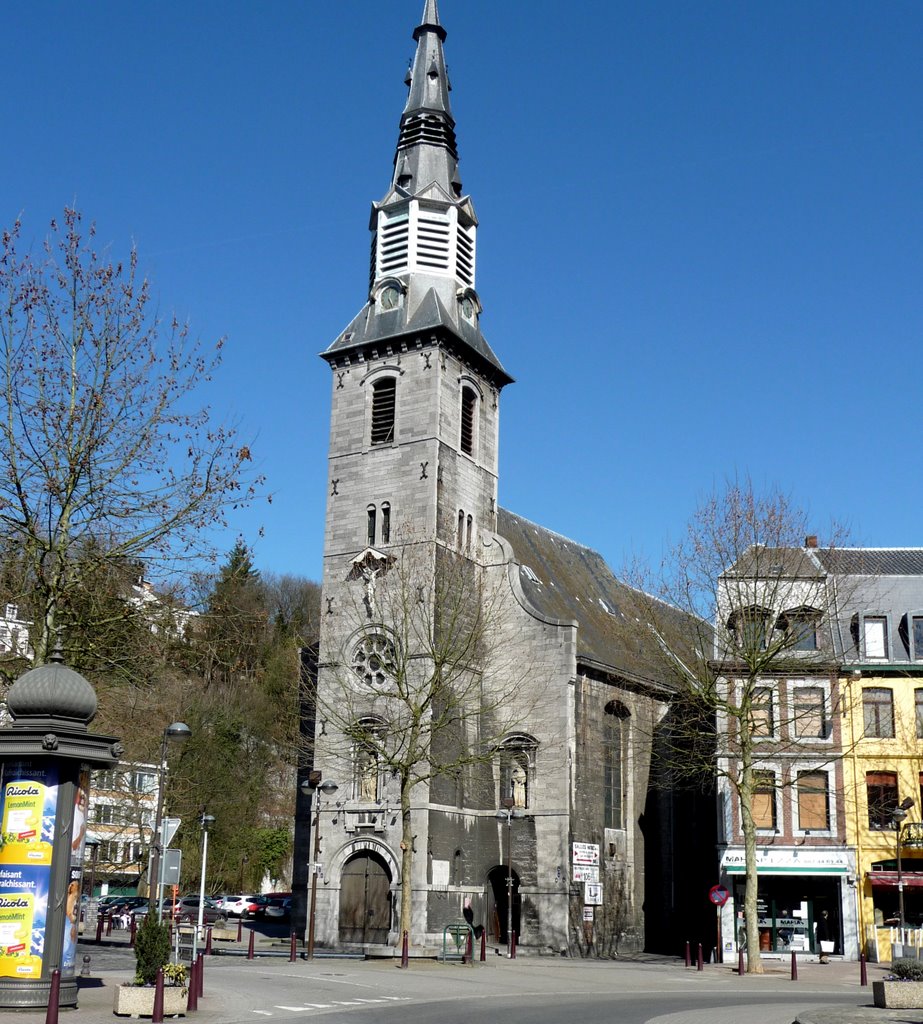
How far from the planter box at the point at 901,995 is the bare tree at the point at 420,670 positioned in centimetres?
1512

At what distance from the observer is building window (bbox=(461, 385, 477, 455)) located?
44.7 meters

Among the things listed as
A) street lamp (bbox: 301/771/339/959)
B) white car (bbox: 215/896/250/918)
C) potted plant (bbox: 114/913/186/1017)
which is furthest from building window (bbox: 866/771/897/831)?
white car (bbox: 215/896/250/918)

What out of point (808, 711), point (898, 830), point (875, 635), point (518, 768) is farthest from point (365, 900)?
point (875, 635)

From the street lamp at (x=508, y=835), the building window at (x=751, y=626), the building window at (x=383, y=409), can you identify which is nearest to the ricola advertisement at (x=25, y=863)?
the building window at (x=751, y=626)

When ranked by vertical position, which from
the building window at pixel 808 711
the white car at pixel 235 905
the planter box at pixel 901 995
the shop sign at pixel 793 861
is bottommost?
the white car at pixel 235 905

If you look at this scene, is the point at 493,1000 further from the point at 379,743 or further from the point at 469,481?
the point at 469,481

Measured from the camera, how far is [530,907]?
39.3 metres

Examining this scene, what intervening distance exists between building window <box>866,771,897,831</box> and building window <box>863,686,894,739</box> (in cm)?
123

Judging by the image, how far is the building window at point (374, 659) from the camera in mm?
38094

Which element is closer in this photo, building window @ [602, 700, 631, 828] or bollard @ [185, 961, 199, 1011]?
bollard @ [185, 961, 199, 1011]

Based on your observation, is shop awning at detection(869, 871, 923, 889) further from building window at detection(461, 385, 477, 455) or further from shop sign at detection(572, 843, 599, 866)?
building window at detection(461, 385, 477, 455)

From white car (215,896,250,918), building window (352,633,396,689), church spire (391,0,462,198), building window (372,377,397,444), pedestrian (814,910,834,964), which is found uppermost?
church spire (391,0,462,198)

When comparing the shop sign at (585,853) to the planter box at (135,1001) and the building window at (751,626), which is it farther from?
the planter box at (135,1001)

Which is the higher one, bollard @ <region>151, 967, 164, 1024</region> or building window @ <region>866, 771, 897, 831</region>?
building window @ <region>866, 771, 897, 831</region>
